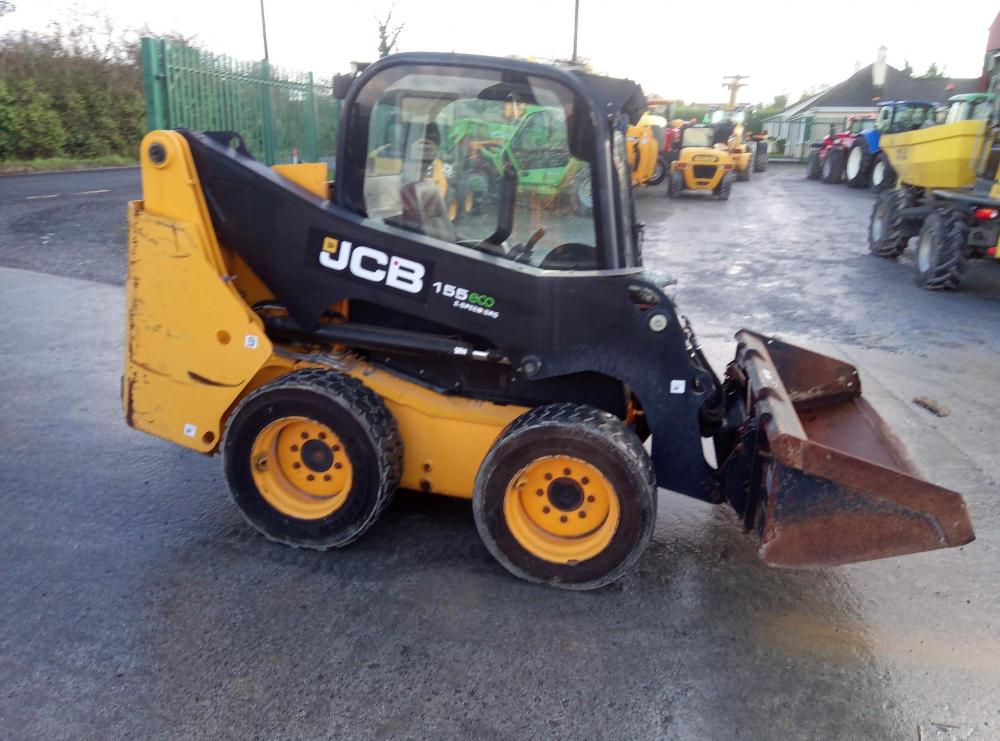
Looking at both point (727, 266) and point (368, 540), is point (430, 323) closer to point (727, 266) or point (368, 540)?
point (368, 540)

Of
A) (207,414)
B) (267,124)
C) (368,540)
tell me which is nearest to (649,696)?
(368,540)

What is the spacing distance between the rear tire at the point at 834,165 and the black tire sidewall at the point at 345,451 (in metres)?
24.2

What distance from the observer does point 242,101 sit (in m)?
12.6

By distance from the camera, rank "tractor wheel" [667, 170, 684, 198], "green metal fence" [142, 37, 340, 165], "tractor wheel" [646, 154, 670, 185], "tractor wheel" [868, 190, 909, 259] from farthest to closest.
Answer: "tractor wheel" [646, 154, 670, 185], "tractor wheel" [667, 170, 684, 198], "tractor wheel" [868, 190, 909, 259], "green metal fence" [142, 37, 340, 165]

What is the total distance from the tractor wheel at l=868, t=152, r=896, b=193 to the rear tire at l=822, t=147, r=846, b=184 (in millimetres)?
1415

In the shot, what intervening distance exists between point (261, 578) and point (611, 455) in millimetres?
1601

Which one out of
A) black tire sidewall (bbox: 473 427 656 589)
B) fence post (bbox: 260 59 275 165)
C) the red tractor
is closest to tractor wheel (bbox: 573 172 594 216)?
black tire sidewall (bbox: 473 427 656 589)

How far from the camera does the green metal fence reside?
1023 centimetres

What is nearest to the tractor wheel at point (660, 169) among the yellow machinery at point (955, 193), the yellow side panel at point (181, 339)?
the yellow machinery at point (955, 193)

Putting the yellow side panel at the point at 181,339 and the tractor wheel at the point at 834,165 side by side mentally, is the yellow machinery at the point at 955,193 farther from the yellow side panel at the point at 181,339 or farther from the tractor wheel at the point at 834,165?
the tractor wheel at the point at 834,165

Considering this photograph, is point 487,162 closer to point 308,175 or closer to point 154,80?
point 308,175

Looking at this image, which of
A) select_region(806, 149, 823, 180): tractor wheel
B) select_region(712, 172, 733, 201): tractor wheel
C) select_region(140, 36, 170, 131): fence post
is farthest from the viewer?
select_region(806, 149, 823, 180): tractor wheel

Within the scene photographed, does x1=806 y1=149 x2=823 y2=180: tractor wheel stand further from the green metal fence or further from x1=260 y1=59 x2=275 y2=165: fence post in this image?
x1=260 y1=59 x2=275 y2=165: fence post

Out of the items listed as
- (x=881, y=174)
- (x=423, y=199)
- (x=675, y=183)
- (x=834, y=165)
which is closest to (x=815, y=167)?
(x=834, y=165)
